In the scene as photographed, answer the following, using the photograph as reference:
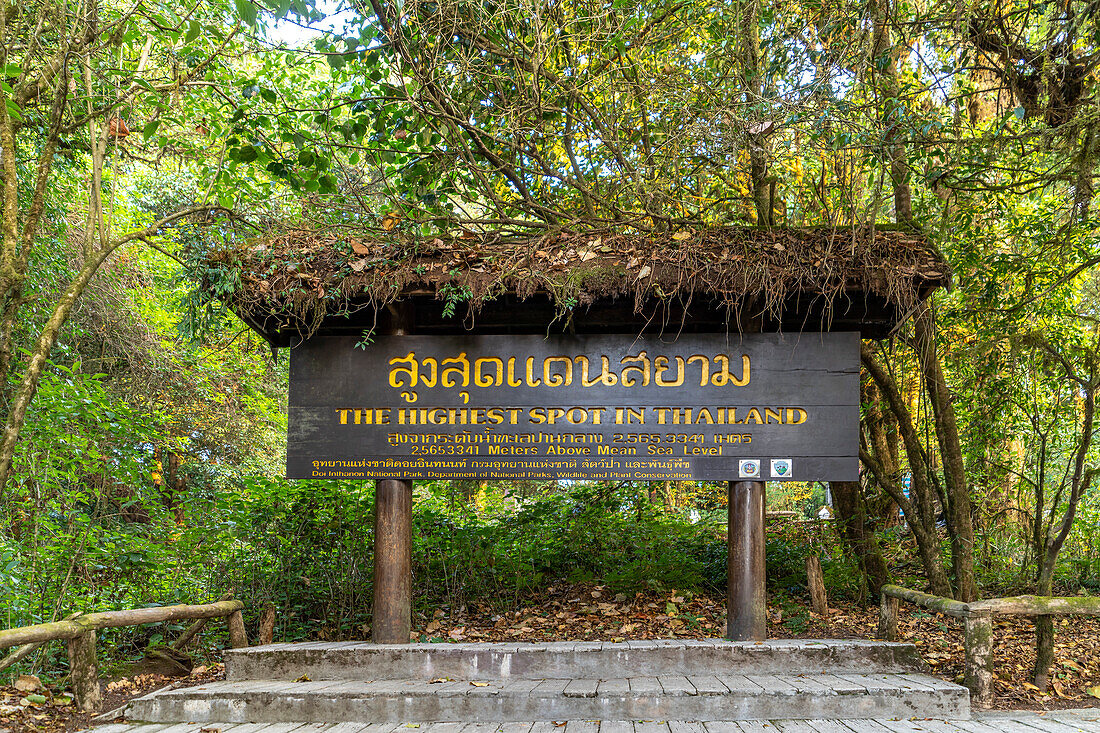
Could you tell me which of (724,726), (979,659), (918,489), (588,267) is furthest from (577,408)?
(918,489)

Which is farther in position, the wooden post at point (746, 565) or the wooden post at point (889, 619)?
the wooden post at point (889, 619)

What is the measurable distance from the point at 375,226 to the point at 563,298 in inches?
71.9

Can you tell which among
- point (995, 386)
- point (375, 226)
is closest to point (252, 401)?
point (375, 226)

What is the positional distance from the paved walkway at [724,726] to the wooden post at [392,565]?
99cm

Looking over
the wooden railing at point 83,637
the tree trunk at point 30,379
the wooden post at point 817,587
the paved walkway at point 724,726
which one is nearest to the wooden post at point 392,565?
the paved walkway at point 724,726

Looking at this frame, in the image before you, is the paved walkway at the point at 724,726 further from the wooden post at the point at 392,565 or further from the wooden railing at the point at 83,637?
the wooden post at the point at 392,565

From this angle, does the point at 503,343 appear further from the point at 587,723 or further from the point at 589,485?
the point at 589,485

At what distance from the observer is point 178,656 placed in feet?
19.3

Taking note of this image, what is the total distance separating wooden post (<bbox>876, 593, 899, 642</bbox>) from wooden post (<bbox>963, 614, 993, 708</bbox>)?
0.89 meters

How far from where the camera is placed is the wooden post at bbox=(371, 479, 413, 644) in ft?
16.9

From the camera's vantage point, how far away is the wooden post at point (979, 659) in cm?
437

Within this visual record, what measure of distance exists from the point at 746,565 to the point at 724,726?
1.39 m

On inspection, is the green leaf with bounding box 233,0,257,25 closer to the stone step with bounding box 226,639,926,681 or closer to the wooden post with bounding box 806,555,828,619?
the stone step with bounding box 226,639,926,681

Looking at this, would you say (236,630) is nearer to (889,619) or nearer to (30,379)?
(30,379)
